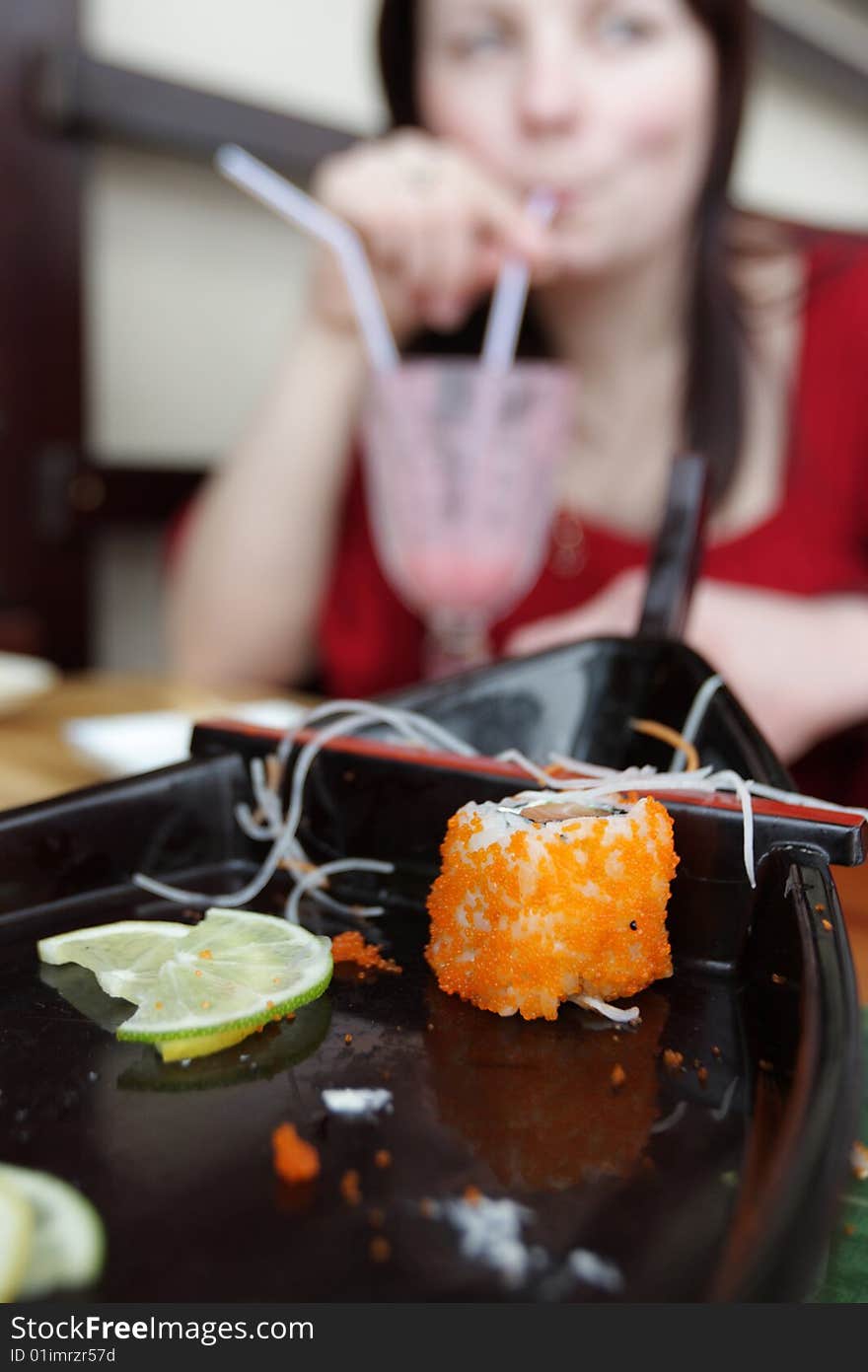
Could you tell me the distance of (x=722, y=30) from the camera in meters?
1.60

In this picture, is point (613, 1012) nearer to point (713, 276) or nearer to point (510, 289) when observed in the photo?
point (510, 289)

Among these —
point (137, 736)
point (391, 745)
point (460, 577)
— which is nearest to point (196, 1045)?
point (391, 745)

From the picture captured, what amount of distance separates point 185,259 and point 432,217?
1.36 meters

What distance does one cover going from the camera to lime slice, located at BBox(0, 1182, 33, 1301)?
315 mm

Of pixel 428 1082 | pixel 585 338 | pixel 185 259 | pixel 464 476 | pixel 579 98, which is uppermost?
pixel 579 98

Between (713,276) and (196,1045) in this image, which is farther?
(713,276)

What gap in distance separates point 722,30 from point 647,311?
1.41 feet

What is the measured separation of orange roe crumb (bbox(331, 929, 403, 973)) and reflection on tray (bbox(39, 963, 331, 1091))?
0.14 ft

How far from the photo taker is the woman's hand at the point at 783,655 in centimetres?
121

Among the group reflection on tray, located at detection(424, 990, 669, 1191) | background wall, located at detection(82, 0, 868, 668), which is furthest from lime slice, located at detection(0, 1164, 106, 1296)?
background wall, located at detection(82, 0, 868, 668)

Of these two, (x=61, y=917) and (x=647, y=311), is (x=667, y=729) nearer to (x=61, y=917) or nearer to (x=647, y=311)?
(x=61, y=917)

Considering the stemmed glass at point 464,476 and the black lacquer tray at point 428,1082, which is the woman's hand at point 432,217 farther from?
the black lacquer tray at point 428,1082

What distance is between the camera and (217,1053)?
0.46m

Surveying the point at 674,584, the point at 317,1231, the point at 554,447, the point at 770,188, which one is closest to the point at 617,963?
the point at 317,1231
